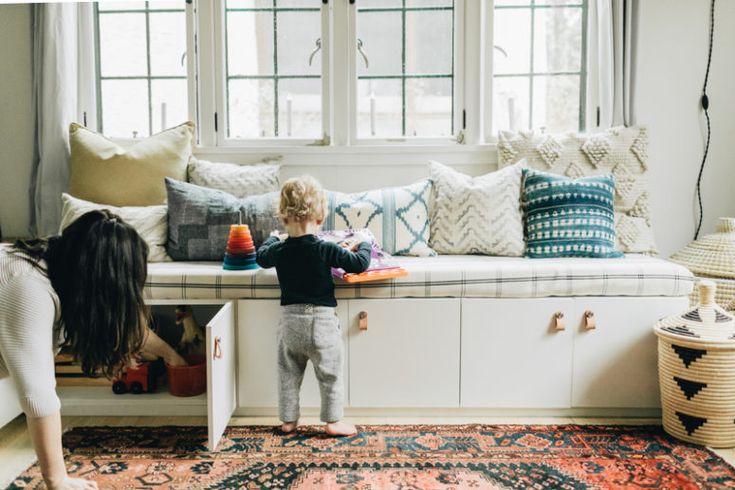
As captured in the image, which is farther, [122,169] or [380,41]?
[380,41]

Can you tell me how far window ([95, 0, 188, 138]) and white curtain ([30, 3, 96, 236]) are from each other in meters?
0.22

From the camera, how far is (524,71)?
3.08 metres

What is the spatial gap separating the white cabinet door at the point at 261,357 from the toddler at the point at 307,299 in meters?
0.12

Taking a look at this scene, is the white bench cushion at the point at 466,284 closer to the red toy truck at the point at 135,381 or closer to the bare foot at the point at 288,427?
the red toy truck at the point at 135,381

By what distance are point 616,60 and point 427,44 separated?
90 centimetres

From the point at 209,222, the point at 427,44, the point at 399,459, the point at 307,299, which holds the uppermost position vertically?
the point at 427,44

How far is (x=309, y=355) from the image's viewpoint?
2.07 m

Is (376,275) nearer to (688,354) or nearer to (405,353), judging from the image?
(405,353)

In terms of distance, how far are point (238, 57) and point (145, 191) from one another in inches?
33.9

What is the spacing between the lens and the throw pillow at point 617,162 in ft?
8.95

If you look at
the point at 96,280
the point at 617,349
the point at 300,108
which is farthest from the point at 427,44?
the point at 96,280

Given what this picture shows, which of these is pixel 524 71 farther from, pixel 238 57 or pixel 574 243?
pixel 238 57

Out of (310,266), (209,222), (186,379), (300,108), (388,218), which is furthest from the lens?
(300,108)

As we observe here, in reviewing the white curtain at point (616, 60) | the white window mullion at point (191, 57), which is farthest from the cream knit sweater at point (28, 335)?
the white curtain at point (616, 60)
